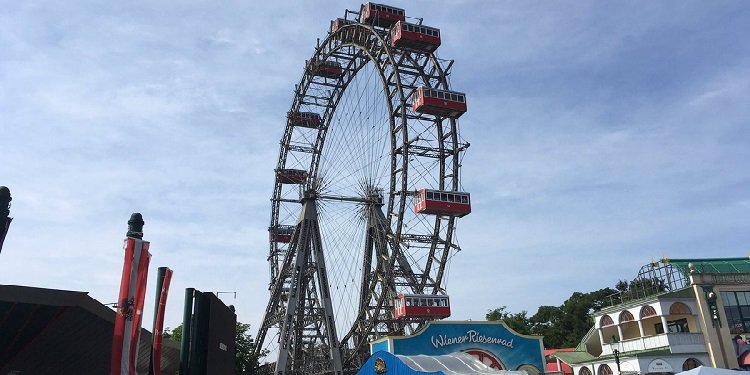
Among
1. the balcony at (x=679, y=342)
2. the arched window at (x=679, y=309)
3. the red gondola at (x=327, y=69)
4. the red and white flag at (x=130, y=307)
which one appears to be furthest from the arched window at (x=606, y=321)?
the red and white flag at (x=130, y=307)

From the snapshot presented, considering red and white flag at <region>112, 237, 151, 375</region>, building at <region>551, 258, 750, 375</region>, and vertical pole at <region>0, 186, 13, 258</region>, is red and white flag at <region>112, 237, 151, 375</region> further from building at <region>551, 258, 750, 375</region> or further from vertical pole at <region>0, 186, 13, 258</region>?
building at <region>551, 258, 750, 375</region>

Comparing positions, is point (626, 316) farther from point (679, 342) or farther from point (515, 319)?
point (515, 319)

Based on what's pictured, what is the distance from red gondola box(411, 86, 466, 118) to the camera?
139ft

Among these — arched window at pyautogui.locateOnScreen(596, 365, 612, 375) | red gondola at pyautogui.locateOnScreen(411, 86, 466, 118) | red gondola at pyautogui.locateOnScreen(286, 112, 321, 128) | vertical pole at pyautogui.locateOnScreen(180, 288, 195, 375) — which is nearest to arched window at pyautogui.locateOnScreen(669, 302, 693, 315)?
arched window at pyautogui.locateOnScreen(596, 365, 612, 375)

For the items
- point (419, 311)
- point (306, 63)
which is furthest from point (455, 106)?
point (306, 63)

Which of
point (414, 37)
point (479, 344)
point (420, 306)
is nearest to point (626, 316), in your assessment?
point (479, 344)

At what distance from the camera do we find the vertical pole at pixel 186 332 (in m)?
18.7

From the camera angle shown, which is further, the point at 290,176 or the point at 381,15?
the point at 290,176

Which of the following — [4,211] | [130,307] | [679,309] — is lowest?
[130,307]

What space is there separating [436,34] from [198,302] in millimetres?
32320

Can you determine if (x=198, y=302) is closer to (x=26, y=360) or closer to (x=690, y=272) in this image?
(x=26, y=360)

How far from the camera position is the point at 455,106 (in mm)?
43438

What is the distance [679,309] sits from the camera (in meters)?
36.8

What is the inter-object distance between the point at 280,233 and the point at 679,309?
35.8 m
